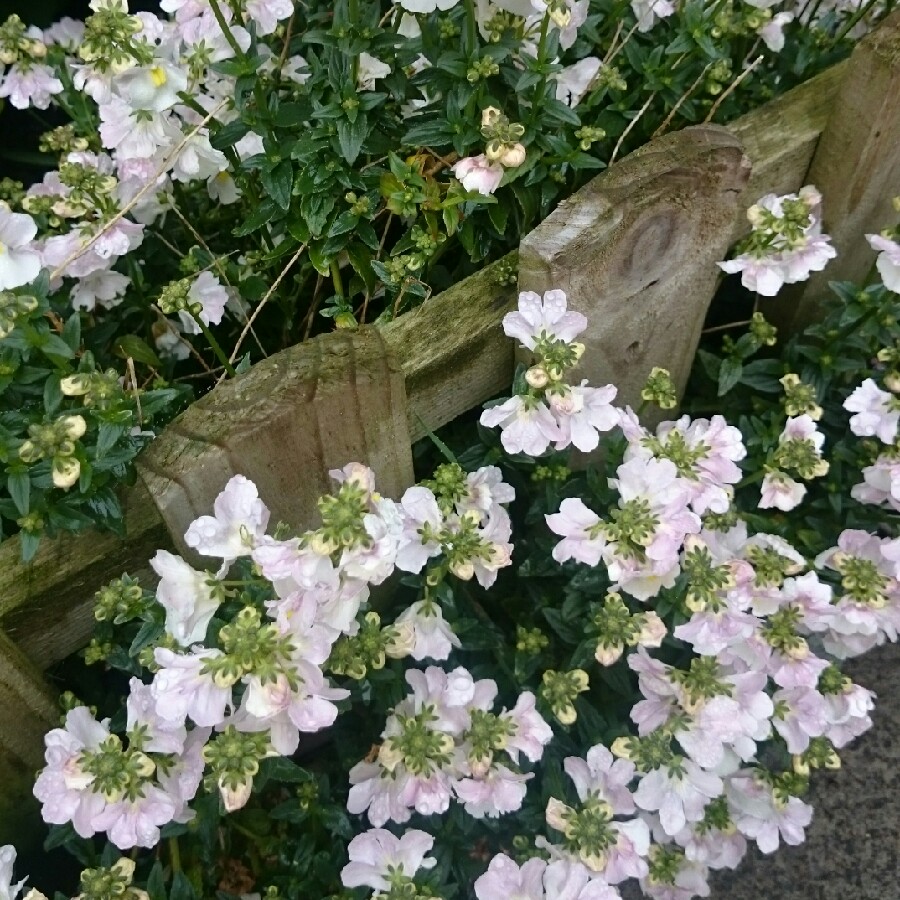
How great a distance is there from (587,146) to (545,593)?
32.7 inches

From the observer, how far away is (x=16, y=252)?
1312 mm

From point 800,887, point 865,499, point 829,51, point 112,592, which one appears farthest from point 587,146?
point 800,887

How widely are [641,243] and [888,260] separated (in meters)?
0.53

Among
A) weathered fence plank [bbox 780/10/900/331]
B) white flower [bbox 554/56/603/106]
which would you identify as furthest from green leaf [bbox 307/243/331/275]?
weathered fence plank [bbox 780/10/900/331]

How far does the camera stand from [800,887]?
1.91 m

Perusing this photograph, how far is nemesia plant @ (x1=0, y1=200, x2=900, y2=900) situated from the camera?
48.1 inches

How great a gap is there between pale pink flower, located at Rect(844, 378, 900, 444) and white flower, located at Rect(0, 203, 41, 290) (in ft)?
4.57

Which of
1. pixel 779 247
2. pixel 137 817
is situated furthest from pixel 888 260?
pixel 137 817

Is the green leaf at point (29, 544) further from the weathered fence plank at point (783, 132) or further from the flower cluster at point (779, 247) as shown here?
the weathered fence plank at point (783, 132)

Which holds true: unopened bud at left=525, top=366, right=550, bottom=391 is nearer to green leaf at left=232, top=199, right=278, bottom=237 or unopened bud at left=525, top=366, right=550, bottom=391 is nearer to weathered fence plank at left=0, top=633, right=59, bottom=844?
green leaf at left=232, top=199, right=278, bottom=237

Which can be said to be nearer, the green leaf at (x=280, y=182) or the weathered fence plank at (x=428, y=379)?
the weathered fence plank at (x=428, y=379)

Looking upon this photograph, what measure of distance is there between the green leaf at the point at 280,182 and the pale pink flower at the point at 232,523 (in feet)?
1.81

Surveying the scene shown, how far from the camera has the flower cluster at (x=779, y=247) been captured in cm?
164

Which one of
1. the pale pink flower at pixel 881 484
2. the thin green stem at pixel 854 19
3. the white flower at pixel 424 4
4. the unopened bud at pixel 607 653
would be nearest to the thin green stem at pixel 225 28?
the white flower at pixel 424 4
